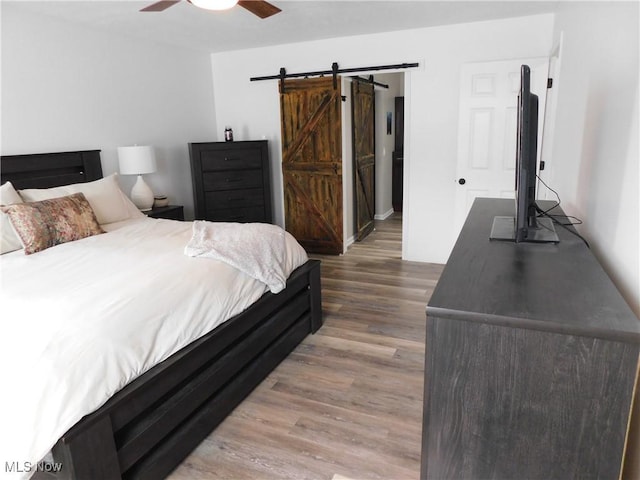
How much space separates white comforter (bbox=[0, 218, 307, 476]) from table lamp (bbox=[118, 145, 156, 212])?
1523 millimetres

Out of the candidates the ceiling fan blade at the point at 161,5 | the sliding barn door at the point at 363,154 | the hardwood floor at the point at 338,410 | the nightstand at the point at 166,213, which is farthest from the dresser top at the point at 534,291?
the sliding barn door at the point at 363,154

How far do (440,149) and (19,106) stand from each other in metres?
3.87

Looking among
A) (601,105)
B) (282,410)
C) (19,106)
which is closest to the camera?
(601,105)

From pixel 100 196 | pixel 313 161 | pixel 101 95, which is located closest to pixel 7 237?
pixel 100 196

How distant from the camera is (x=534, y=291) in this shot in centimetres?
118

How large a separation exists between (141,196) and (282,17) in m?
2.16

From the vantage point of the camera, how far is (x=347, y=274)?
4.57 m

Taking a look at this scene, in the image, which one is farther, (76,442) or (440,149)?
(440,149)

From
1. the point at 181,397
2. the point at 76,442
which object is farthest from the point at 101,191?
the point at 76,442

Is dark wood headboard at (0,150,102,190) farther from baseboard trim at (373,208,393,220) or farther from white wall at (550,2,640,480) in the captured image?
baseboard trim at (373,208,393,220)

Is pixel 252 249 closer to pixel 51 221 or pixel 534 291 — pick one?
pixel 51 221

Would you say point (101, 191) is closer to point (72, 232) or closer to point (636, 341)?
point (72, 232)

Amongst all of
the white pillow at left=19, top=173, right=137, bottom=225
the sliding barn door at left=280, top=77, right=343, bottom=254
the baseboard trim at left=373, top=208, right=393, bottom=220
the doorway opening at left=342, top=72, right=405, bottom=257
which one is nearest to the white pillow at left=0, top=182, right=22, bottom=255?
the white pillow at left=19, top=173, right=137, bottom=225

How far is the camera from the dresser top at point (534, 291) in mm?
1012
